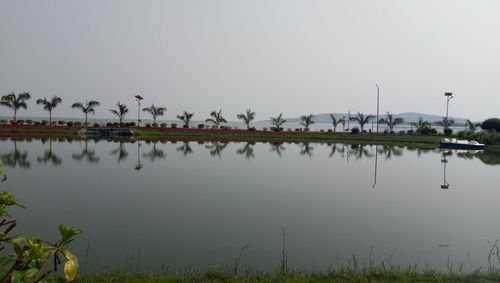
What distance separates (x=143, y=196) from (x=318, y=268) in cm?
640

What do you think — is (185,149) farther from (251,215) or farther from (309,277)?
(309,277)

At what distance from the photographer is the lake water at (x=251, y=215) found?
6789 mm

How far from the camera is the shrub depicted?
173ft

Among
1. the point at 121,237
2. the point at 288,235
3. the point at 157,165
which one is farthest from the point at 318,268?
the point at 157,165

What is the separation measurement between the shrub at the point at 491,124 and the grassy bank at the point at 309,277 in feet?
179

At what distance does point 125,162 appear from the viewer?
770 inches

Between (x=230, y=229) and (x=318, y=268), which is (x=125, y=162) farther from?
(x=318, y=268)

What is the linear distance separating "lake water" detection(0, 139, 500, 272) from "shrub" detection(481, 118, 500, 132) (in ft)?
132

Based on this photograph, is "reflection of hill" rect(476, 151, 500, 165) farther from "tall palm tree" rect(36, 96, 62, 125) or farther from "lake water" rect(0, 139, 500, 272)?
"tall palm tree" rect(36, 96, 62, 125)

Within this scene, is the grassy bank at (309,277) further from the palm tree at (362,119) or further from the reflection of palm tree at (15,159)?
the palm tree at (362,119)

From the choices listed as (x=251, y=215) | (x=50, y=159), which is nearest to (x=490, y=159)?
(x=251, y=215)

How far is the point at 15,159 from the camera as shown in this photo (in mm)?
18578

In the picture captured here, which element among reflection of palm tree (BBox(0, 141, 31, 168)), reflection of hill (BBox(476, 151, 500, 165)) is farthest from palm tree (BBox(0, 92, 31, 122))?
reflection of hill (BBox(476, 151, 500, 165))

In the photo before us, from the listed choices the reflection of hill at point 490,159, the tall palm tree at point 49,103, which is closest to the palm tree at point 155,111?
the tall palm tree at point 49,103
